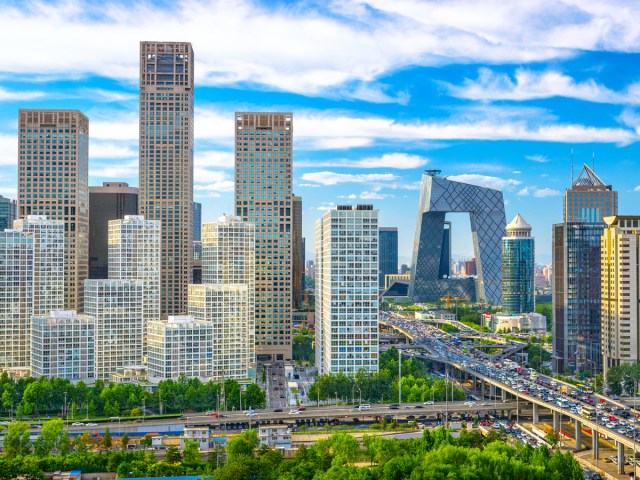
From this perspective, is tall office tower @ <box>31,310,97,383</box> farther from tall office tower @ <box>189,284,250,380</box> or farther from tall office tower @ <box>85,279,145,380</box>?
tall office tower @ <box>189,284,250,380</box>

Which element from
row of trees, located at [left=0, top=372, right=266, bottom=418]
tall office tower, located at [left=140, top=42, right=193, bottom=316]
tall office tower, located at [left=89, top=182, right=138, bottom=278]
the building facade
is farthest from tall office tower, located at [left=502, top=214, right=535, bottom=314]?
row of trees, located at [left=0, top=372, right=266, bottom=418]

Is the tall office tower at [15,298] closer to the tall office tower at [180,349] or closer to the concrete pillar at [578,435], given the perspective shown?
the tall office tower at [180,349]

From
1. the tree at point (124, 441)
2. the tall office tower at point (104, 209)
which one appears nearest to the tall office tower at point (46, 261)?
the tall office tower at point (104, 209)

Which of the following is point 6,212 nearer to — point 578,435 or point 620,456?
point 578,435

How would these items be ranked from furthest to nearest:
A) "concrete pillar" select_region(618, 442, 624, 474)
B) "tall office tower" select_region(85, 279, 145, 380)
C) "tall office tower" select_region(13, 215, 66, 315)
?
1. "tall office tower" select_region(13, 215, 66, 315)
2. "tall office tower" select_region(85, 279, 145, 380)
3. "concrete pillar" select_region(618, 442, 624, 474)

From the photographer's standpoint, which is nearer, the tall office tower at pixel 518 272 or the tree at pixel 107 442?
the tree at pixel 107 442

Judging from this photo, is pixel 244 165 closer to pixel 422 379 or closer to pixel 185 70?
pixel 185 70
